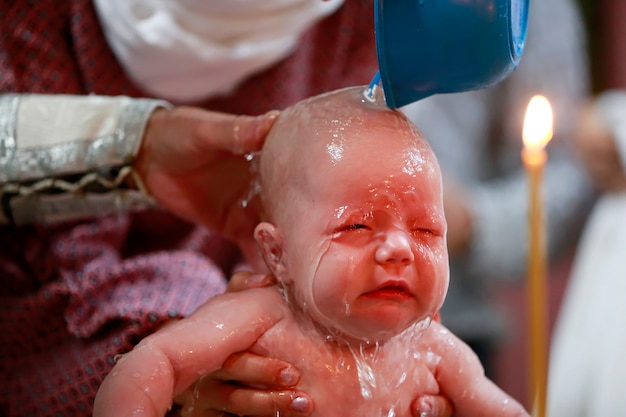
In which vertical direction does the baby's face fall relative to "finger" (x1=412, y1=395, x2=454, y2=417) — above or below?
above

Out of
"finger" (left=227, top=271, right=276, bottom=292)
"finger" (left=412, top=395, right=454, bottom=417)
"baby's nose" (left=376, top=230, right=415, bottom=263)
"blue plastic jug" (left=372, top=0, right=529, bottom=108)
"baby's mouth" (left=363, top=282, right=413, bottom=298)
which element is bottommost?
"finger" (left=412, top=395, right=454, bottom=417)

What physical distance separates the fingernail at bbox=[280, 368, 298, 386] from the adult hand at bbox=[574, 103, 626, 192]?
90 centimetres

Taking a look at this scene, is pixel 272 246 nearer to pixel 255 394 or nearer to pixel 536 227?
pixel 255 394

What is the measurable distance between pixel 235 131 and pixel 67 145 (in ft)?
0.65

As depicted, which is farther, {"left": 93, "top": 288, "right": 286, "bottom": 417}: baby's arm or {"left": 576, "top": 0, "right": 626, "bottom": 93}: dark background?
{"left": 576, "top": 0, "right": 626, "bottom": 93}: dark background

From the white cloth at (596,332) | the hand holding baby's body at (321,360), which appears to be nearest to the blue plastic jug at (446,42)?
the hand holding baby's body at (321,360)

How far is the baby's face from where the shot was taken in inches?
20.8

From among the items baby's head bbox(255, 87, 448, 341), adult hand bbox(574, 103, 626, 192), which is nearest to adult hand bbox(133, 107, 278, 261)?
baby's head bbox(255, 87, 448, 341)

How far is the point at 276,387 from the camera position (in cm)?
57

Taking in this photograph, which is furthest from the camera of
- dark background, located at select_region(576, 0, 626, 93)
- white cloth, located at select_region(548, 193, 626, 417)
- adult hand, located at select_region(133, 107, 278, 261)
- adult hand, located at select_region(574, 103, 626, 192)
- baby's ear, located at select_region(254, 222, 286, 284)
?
dark background, located at select_region(576, 0, 626, 93)

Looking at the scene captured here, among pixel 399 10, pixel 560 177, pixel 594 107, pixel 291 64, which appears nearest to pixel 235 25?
pixel 291 64

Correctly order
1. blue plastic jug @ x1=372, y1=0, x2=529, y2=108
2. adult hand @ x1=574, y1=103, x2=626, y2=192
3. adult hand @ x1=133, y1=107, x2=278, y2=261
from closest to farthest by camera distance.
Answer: blue plastic jug @ x1=372, y1=0, x2=529, y2=108, adult hand @ x1=133, y1=107, x2=278, y2=261, adult hand @ x1=574, y1=103, x2=626, y2=192

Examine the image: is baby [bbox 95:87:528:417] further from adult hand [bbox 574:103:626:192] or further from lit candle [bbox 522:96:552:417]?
adult hand [bbox 574:103:626:192]

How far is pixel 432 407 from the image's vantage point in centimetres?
60
